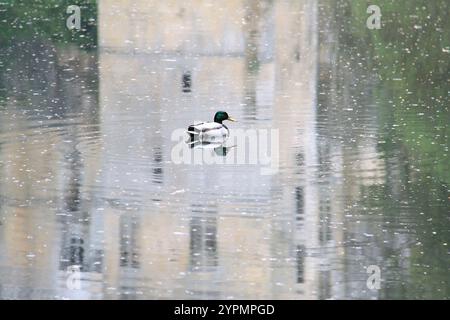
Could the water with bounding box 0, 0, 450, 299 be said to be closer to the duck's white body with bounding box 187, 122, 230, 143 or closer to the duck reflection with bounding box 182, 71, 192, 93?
the duck reflection with bounding box 182, 71, 192, 93

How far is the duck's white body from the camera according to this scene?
21.1 metres

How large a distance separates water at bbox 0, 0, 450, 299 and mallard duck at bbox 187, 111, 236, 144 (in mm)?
399

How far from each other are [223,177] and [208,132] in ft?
6.02

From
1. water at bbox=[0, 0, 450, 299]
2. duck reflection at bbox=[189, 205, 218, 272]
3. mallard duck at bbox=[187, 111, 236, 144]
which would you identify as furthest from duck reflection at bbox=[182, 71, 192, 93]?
duck reflection at bbox=[189, 205, 218, 272]

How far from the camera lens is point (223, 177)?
1933 centimetres

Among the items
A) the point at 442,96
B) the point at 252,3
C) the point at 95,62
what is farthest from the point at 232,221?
the point at 252,3

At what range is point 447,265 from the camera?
16.2 meters

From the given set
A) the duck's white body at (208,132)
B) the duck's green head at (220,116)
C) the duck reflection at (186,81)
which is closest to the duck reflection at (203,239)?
the duck's white body at (208,132)

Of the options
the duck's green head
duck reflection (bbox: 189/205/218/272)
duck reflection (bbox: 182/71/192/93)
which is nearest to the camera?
duck reflection (bbox: 189/205/218/272)

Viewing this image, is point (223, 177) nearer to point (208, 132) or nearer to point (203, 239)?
point (208, 132)

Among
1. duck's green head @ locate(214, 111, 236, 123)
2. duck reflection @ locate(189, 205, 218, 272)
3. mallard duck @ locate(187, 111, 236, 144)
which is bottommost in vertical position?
duck reflection @ locate(189, 205, 218, 272)

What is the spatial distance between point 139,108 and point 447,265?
8001 mm

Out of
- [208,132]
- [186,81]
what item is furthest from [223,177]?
[186,81]

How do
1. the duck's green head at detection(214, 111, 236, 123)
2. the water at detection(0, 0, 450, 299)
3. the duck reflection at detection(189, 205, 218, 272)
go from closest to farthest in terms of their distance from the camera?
the water at detection(0, 0, 450, 299) → the duck reflection at detection(189, 205, 218, 272) → the duck's green head at detection(214, 111, 236, 123)
